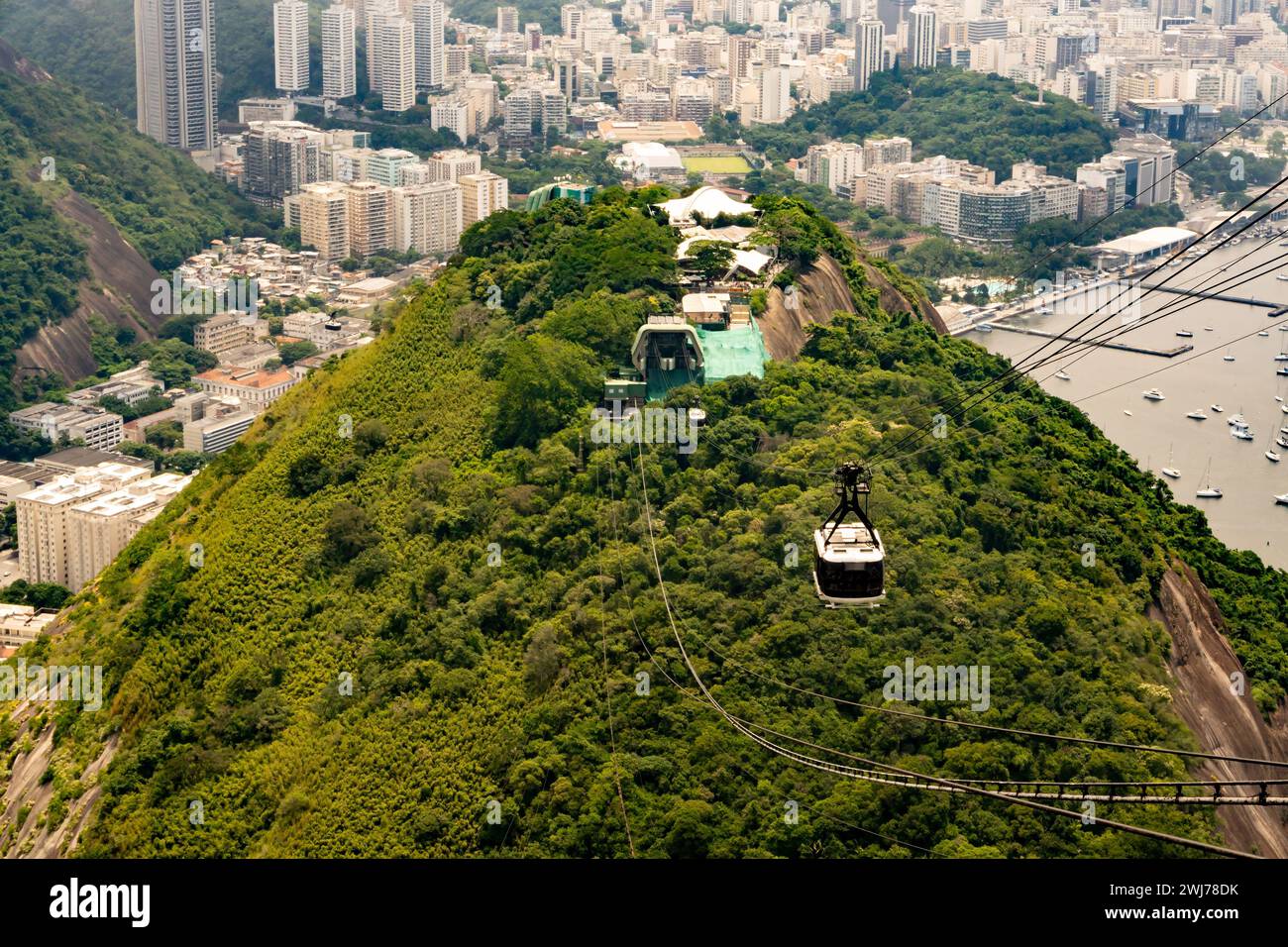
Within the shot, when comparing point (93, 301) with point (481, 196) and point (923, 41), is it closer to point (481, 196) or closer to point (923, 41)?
point (481, 196)

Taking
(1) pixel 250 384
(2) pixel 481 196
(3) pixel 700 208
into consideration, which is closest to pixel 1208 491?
(3) pixel 700 208

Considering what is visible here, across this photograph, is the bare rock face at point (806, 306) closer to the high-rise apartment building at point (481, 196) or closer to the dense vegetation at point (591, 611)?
the dense vegetation at point (591, 611)

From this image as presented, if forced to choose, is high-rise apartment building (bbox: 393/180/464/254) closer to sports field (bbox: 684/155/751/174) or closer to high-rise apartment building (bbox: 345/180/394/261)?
high-rise apartment building (bbox: 345/180/394/261)

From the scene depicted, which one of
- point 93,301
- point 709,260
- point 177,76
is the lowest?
point 93,301

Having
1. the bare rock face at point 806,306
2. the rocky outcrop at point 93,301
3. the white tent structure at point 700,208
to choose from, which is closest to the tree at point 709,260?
the bare rock face at point 806,306

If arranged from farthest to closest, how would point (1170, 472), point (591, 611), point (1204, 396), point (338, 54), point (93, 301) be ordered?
point (338, 54) < point (93, 301) < point (1204, 396) < point (1170, 472) < point (591, 611)

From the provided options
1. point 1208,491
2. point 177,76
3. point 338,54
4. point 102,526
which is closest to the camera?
point 102,526
